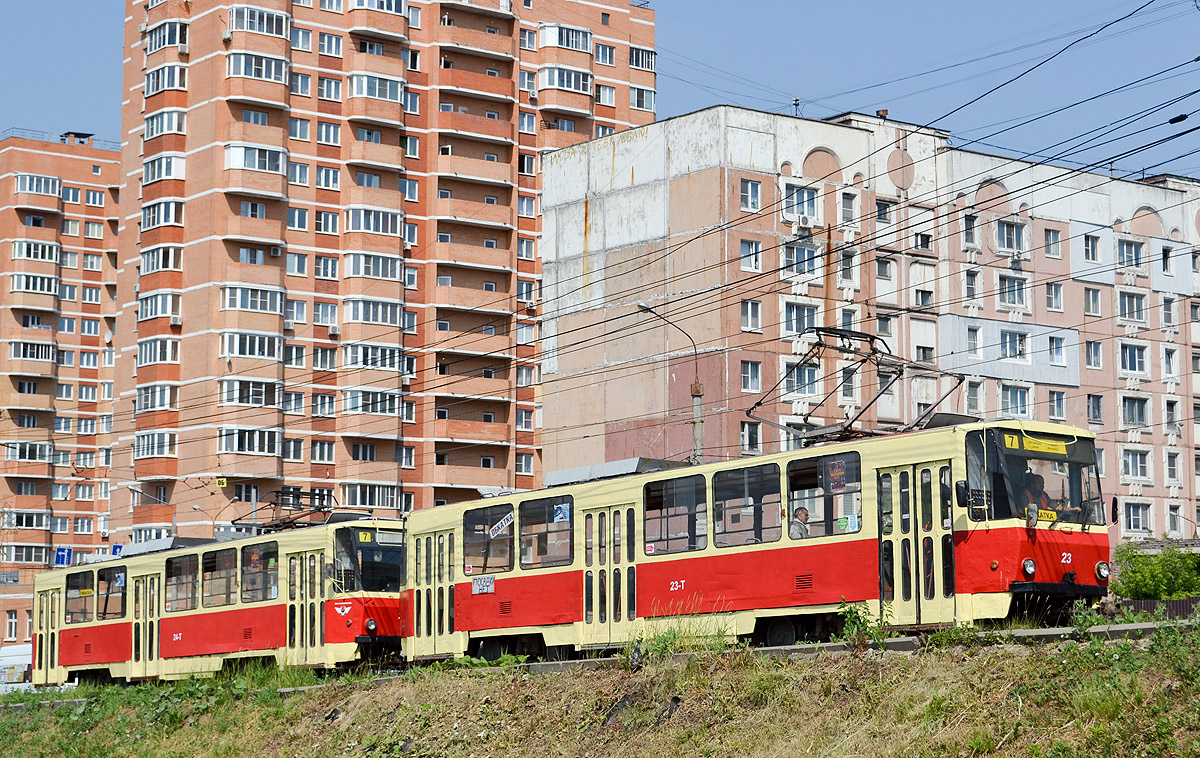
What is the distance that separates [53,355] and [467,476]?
1583 inches

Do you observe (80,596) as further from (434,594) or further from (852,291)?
(852,291)

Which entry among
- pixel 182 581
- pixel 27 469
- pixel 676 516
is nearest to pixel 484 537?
pixel 676 516

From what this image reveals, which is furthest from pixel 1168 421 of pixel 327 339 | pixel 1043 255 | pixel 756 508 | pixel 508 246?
pixel 756 508

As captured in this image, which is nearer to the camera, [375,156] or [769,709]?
[769,709]

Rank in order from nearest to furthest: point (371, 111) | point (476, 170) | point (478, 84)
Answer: point (371, 111), point (476, 170), point (478, 84)

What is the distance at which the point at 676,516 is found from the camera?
2600 cm

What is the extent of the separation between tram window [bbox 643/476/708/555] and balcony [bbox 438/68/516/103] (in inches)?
2862

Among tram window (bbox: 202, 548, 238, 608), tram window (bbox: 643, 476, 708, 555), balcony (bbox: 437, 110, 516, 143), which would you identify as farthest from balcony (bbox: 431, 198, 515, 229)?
tram window (bbox: 643, 476, 708, 555)

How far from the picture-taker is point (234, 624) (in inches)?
1446

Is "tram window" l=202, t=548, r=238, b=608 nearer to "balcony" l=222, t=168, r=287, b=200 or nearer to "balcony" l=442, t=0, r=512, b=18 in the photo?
"balcony" l=222, t=168, r=287, b=200

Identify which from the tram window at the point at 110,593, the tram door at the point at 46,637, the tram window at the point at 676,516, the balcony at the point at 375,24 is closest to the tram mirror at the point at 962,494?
the tram window at the point at 676,516

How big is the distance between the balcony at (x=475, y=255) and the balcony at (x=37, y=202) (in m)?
38.0

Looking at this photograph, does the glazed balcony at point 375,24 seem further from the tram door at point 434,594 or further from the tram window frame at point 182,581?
the tram door at point 434,594

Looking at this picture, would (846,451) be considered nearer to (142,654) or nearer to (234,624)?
(234,624)
